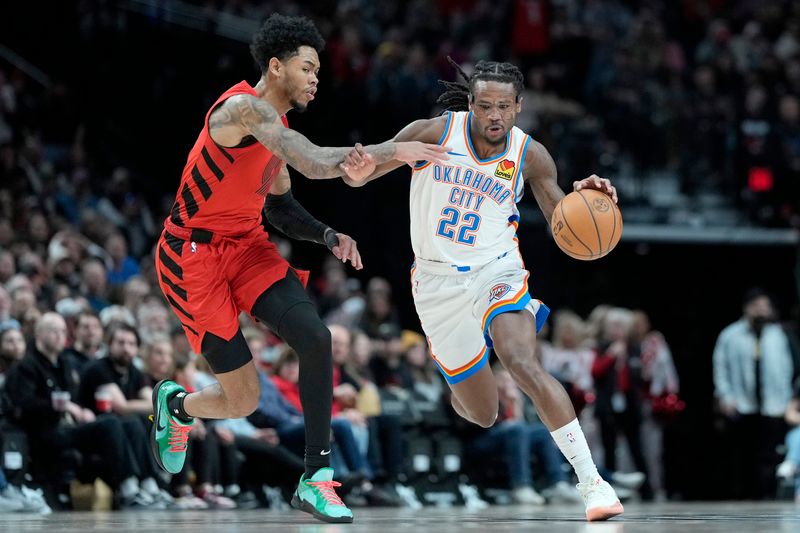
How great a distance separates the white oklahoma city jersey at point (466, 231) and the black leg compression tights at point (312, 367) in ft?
3.08

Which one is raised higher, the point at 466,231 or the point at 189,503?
the point at 466,231

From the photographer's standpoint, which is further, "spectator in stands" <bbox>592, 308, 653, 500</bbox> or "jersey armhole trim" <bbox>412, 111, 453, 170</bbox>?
"spectator in stands" <bbox>592, 308, 653, 500</bbox>

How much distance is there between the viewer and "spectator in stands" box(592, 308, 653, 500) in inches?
500

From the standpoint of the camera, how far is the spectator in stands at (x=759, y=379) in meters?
12.5

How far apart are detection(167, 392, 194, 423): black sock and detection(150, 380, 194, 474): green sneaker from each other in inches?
0.6

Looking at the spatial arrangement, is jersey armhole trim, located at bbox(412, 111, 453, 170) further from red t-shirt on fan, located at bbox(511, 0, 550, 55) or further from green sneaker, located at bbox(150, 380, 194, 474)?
red t-shirt on fan, located at bbox(511, 0, 550, 55)

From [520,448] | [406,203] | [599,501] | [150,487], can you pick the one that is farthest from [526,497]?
[599,501]

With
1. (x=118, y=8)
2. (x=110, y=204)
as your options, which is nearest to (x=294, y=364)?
(x=110, y=204)

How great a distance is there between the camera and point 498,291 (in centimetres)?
658

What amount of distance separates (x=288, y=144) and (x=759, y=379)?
798cm

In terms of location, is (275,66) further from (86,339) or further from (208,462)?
(208,462)

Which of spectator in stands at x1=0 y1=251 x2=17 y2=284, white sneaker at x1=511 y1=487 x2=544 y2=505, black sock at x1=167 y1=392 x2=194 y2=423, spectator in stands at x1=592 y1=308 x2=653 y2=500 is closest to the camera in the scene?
black sock at x1=167 y1=392 x2=194 y2=423

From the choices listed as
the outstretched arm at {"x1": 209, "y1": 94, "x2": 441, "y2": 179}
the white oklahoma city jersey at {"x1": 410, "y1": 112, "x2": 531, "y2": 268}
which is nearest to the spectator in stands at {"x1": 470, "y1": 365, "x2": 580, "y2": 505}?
the white oklahoma city jersey at {"x1": 410, "y1": 112, "x2": 531, "y2": 268}

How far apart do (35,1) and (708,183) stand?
8467 millimetres
